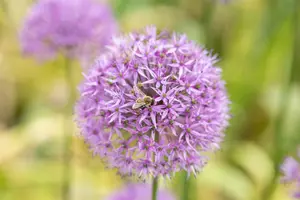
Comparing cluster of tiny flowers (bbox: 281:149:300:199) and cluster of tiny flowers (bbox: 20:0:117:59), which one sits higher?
cluster of tiny flowers (bbox: 20:0:117:59)

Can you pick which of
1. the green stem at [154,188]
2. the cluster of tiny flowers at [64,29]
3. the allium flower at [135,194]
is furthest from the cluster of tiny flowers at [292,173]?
the cluster of tiny flowers at [64,29]

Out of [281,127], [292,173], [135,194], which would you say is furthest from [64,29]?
[292,173]

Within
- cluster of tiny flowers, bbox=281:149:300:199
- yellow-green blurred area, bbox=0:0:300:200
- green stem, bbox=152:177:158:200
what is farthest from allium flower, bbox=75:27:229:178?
yellow-green blurred area, bbox=0:0:300:200

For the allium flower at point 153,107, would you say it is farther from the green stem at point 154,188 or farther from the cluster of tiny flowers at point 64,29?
the cluster of tiny flowers at point 64,29

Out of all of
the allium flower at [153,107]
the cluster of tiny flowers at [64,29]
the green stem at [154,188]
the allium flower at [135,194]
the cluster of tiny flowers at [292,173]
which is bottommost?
the allium flower at [135,194]

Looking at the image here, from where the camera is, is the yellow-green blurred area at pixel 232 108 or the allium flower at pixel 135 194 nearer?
the allium flower at pixel 135 194

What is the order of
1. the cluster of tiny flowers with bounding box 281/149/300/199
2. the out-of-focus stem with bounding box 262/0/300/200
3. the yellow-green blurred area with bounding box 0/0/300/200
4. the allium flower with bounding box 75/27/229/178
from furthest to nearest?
the yellow-green blurred area with bounding box 0/0/300/200 → the out-of-focus stem with bounding box 262/0/300/200 → the cluster of tiny flowers with bounding box 281/149/300/199 → the allium flower with bounding box 75/27/229/178

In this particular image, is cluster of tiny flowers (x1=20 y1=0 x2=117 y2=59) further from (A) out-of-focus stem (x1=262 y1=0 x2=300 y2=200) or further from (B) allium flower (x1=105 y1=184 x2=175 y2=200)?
(A) out-of-focus stem (x1=262 y1=0 x2=300 y2=200)

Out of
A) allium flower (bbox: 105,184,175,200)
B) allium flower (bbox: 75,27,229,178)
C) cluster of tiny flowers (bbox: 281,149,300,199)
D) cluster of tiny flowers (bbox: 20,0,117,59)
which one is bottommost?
allium flower (bbox: 105,184,175,200)
